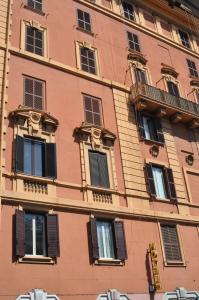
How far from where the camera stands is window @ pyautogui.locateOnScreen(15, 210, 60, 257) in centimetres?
1462

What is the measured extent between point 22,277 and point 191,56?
21.3 meters

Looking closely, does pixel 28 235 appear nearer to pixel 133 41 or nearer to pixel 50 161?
pixel 50 161

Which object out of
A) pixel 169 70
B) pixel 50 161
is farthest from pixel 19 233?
pixel 169 70

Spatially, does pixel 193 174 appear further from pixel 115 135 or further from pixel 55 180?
pixel 55 180

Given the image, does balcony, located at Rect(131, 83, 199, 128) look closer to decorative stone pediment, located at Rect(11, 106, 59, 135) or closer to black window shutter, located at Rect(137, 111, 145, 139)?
black window shutter, located at Rect(137, 111, 145, 139)

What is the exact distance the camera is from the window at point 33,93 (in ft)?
60.0

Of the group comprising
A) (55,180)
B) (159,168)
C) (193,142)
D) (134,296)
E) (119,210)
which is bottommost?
(134,296)

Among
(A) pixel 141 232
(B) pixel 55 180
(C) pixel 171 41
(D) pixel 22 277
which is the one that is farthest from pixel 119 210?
(C) pixel 171 41

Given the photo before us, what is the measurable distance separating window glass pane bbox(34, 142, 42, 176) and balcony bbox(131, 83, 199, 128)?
6.92 m

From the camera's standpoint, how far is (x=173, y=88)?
25781 millimetres

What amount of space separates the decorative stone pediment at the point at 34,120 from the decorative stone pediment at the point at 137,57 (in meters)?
8.78

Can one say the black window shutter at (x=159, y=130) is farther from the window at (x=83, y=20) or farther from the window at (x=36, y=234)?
the window at (x=36, y=234)

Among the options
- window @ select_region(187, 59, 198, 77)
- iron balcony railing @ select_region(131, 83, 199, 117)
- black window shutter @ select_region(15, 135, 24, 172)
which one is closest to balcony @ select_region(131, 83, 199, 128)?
iron balcony railing @ select_region(131, 83, 199, 117)

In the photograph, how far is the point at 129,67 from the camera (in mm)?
24078
